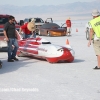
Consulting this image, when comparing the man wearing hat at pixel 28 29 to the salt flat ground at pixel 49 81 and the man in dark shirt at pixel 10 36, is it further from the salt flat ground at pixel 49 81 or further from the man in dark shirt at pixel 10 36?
the salt flat ground at pixel 49 81

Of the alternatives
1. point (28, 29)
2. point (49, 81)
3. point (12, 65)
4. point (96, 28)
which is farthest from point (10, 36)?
point (49, 81)

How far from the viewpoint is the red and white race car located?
1178 cm

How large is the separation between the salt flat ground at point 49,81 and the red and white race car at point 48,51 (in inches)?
8.5

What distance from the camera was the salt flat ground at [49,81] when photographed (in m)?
7.23

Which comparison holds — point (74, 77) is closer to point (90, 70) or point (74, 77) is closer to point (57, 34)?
point (90, 70)

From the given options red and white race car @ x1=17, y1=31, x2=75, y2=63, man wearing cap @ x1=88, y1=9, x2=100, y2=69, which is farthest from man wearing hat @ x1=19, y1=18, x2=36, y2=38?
man wearing cap @ x1=88, y1=9, x2=100, y2=69

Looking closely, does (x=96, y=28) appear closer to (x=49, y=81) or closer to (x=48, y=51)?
(x=49, y=81)

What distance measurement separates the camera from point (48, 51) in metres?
12.0

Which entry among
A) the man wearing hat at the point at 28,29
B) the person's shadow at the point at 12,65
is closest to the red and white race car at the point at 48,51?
the person's shadow at the point at 12,65

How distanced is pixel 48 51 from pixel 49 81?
3336 mm

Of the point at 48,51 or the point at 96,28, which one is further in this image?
the point at 48,51

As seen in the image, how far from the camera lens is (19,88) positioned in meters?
7.90

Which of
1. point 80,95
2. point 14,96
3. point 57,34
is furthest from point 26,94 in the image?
point 57,34

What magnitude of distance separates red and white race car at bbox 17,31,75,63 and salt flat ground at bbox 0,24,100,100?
22cm
